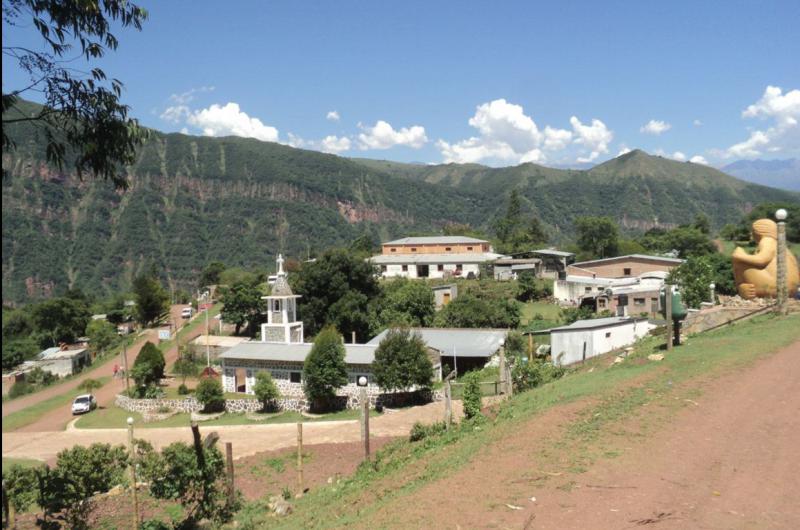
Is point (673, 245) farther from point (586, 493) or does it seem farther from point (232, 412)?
point (586, 493)

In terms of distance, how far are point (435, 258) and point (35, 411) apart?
131 feet

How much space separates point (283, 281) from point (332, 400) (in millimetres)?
10022

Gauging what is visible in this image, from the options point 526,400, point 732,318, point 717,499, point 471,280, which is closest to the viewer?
point 717,499

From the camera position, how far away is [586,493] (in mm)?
7801

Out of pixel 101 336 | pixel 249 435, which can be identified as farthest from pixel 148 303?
pixel 249 435

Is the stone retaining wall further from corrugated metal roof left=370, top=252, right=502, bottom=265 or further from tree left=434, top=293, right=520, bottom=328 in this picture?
corrugated metal roof left=370, top=252, right=502, bottom=265

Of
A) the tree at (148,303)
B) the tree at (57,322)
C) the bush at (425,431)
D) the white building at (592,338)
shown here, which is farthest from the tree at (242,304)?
the bush at (425,431)

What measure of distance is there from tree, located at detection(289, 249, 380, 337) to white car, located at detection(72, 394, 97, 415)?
13.8 meters

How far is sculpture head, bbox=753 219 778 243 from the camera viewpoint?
69.8ft

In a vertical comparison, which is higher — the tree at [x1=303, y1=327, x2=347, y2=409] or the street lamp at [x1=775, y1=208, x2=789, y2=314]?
the street lamp at [x1=775, y1=208, x2=789, y2=314]

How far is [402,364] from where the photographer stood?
2691cm

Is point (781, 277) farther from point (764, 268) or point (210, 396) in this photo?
point (210, 396)

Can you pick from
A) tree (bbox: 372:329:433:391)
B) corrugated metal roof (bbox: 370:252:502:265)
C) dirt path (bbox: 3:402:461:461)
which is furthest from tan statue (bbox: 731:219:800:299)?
corrugated metal roof (bbox: 370:252:502:265)

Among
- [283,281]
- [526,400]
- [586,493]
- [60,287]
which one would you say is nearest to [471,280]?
[283,281]
